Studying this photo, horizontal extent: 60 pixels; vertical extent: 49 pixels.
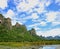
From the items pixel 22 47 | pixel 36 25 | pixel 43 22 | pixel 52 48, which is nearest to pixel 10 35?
pixel 22 47

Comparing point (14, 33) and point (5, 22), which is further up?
point (5, 22)

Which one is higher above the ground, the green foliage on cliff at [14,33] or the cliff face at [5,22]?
the cliff face at [5,22]

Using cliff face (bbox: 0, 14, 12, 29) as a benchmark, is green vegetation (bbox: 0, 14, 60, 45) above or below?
below

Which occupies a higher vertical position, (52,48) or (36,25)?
(36,25)

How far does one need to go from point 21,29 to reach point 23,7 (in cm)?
74

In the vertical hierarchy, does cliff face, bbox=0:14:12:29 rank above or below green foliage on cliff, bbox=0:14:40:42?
above

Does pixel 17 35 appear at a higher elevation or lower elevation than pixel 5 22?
lower

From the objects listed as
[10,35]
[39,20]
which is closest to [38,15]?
[39,20]

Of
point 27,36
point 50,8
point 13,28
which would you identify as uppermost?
point 50,8

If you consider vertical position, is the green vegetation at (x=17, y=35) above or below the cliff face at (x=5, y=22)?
below

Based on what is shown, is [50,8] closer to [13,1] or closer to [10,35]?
[13,1]

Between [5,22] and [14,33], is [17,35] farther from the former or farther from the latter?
[5,22]

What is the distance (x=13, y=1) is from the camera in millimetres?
3990

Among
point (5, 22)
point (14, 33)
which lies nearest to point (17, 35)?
point (14, 33)
